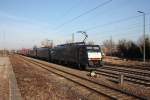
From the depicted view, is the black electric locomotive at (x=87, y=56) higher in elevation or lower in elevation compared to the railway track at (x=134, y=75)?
higher

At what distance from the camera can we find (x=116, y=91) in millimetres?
13555

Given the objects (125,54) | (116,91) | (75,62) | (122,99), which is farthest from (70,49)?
(125,54)

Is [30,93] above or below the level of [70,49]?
below

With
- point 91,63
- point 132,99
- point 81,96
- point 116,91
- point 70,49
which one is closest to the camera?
point 132,99

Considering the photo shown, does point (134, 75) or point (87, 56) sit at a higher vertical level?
point (87, 56)

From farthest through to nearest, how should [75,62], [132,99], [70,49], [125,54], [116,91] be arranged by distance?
1. [125,54]
2. [70,49]
3. [75,62]
4. [116,91]
5. [132,99]

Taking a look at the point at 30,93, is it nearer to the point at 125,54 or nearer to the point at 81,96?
the point at 81,96

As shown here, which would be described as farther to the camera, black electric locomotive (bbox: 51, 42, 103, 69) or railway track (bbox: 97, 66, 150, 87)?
black electric locomotive (bbox: 51, 42, 103, 69)

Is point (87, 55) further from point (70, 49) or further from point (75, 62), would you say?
point (70, 49)

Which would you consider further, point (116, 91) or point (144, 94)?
point (116, 91)

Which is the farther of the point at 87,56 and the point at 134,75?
the point at 87,56

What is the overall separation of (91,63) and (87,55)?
93cm

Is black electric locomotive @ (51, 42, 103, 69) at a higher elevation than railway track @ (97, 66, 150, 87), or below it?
higher

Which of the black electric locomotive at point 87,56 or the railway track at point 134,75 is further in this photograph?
the black electric locomotive at point 87,56
